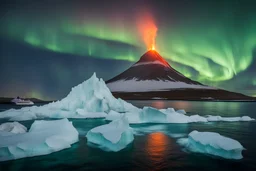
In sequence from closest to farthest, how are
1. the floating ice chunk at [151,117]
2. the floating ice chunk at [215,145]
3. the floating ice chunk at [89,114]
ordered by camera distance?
Answer: the floating ice chunk at [215,145]
the floating ice chunk at [151,117]
the floating ice chunk at [89,114]

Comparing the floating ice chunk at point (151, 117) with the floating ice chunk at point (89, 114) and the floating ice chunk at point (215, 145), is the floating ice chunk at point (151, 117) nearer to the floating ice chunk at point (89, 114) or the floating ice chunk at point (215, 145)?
the floating ice chunk at point (89, 114)

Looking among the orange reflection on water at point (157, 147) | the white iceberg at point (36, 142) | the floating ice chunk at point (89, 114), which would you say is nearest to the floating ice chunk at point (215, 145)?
the orange reflection on water at point (157, 147)

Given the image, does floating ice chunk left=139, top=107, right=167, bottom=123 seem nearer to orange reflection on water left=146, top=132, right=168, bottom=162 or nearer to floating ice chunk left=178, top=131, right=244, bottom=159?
orange reflection on water left=146, top=132, right=168, bottom=162

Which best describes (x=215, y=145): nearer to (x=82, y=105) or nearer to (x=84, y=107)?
(x=84, y=107)

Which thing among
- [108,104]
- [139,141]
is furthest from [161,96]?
[139,141]

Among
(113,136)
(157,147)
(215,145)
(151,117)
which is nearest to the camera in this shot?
(215,145)

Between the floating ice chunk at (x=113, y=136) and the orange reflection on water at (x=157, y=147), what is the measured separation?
5.29 ft

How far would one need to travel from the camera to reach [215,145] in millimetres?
11344

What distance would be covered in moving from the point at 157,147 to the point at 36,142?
7.24 metres

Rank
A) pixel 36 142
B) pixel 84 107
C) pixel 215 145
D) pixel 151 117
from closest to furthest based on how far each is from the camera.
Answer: pixel 215 145 → pixel 36 142 → pixel 151 117 → pixel 84 107

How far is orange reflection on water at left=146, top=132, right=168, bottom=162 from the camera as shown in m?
11.3

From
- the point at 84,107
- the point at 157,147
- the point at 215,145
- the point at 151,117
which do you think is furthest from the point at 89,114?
the point at 215,145

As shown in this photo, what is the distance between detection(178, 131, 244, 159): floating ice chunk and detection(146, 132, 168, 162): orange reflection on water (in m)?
1.66

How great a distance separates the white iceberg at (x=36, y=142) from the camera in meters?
10.7
